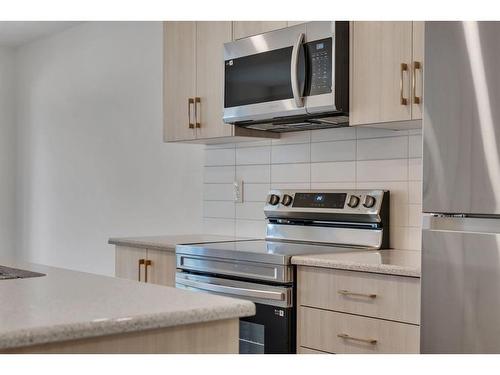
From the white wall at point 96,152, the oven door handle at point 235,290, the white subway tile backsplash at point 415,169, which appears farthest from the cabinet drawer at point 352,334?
the white wall at point 96,152

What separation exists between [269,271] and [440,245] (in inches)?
31.5

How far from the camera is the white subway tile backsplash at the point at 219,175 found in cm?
393

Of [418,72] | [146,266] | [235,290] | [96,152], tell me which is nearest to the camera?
[418,72]

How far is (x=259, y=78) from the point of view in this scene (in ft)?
10.5

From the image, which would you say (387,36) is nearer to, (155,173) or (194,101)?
(194,101)

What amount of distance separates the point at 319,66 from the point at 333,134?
504 millimetres

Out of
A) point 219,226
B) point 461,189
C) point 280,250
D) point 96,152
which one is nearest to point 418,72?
→ point 461,189

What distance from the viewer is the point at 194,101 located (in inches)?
142

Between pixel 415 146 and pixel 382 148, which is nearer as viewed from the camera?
pixel 415 146

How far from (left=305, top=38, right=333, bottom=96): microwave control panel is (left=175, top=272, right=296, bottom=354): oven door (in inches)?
33.9

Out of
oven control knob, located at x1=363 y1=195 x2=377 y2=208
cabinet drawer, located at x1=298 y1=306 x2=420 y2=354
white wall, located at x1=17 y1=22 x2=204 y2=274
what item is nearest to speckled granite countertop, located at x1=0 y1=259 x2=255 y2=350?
cabinet drawer, located at x1=298 y1=306 x2=420 y2=354

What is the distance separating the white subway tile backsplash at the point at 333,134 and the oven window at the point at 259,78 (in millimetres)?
392

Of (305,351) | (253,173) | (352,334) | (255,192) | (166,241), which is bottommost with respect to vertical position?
(305,351)

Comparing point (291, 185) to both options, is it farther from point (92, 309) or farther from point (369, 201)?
point (92, 309)
